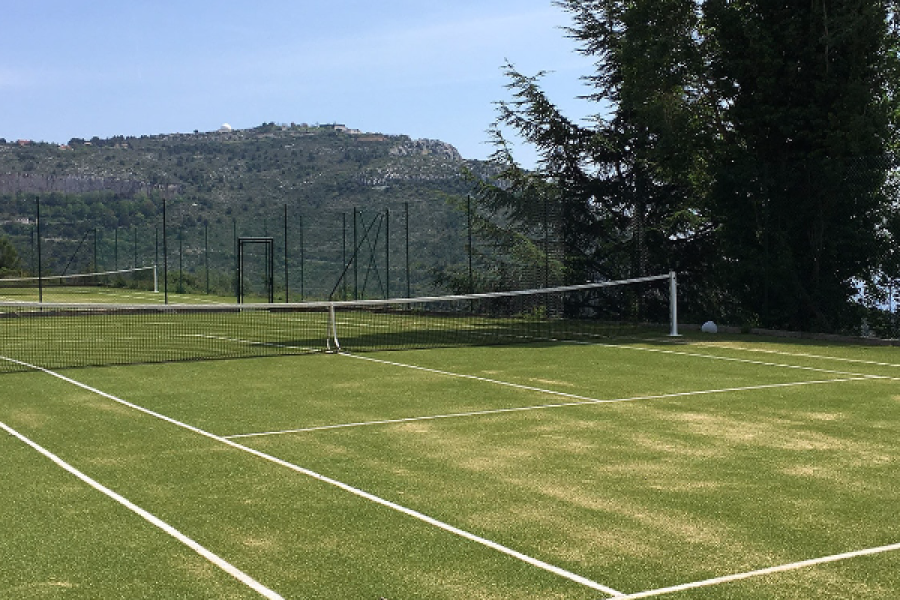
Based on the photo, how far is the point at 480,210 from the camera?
3027cm

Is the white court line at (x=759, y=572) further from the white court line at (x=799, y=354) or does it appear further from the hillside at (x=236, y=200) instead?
the hillside at (x=236, y=200)

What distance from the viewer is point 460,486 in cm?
714

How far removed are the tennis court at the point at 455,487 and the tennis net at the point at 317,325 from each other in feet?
13.7

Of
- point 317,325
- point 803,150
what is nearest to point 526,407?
point 803,150

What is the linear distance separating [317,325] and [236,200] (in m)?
58.4

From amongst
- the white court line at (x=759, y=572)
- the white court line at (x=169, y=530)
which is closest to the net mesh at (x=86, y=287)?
the white court line at (x=169, y=530)

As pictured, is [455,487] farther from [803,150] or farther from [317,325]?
[317,325]

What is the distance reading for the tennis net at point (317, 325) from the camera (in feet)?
57.5

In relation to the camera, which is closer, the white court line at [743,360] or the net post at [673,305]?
the white court line at [743,360]

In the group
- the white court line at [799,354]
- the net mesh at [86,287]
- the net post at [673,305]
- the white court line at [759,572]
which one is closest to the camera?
the white court line at [759,572]

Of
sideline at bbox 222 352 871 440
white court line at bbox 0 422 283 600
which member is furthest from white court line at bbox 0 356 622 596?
white court line at bbox 0 422 283 600

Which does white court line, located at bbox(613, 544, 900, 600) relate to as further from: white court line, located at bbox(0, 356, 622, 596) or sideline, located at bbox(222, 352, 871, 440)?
sideline, located at bbox(222, 352, 871, 440)

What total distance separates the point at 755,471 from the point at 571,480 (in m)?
1.39

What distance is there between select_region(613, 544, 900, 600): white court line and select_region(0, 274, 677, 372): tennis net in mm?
11636
